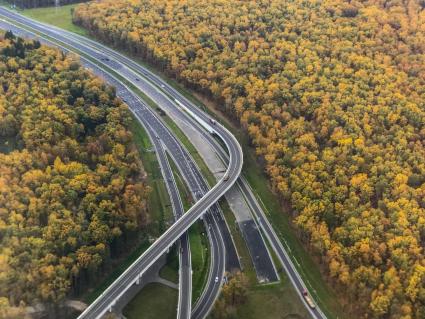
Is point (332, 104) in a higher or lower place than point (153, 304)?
higher

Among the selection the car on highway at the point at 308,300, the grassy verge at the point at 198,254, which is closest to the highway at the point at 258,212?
the car on highway at the point at 308,300

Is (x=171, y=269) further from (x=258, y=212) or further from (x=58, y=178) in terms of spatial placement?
(x=58, y=178)

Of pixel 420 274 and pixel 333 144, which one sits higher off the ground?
pixel 333 144

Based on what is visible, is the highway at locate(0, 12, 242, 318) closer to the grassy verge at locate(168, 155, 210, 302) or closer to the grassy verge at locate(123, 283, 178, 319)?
the grassy verge at locate(168, 155, 210, 302)

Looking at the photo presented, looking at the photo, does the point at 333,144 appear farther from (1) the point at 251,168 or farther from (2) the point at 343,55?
(2) the point at 343,55

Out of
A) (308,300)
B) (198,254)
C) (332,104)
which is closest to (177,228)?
(198,254)

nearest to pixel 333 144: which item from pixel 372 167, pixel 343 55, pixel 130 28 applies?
pixel 372 167

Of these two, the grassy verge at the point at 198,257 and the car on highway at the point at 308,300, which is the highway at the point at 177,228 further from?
the car on highway at the point at 308,300
